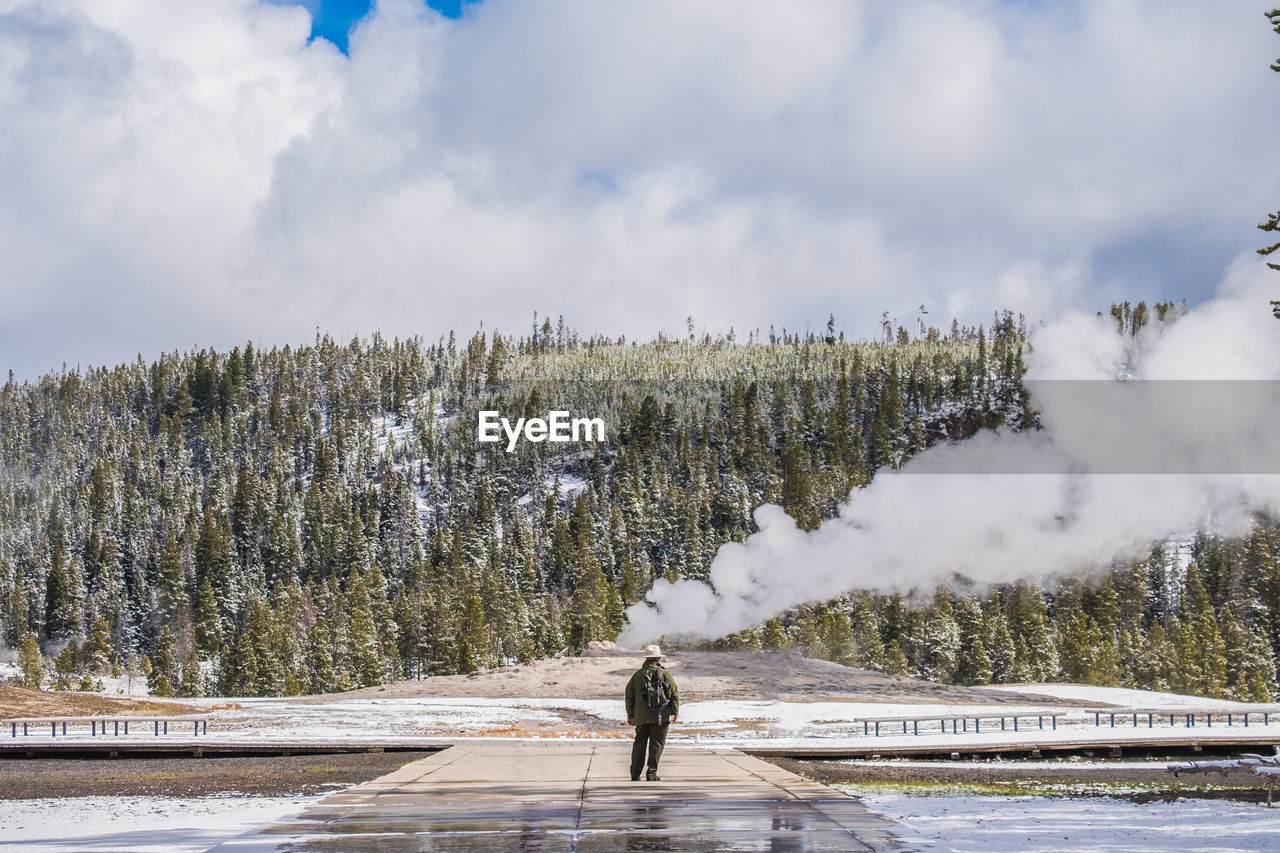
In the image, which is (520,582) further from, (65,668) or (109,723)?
(109,723)

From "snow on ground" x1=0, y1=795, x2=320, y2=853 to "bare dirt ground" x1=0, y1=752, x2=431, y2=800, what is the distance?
154 centimetres

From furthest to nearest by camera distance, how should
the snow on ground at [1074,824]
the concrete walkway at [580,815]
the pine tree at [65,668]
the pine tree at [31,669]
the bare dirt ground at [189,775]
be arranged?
1. the pine tree at [31,669]
2. the pine tree at [65,668]
3. the bare dirt ground at [189,775]
4. the snow on ground at [1074,824]
5. the concrete walkway at [580,815]

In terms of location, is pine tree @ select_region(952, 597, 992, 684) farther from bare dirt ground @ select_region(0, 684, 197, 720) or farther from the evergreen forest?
bare dirt ground @ select_region(0, 684, 197, 720)

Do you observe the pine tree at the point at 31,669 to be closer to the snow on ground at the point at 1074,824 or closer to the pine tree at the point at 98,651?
the pine tree at the point at 98,651

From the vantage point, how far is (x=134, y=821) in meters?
13.4

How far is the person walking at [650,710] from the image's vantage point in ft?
51.7

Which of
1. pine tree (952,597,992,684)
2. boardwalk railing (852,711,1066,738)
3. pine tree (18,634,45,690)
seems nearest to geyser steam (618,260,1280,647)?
pine tree (952,597,992,684)

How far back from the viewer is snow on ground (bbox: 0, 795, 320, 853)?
1086cm

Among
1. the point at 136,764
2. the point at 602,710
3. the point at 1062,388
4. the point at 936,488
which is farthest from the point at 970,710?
the point at 1062,388

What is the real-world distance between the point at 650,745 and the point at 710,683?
52.3 m

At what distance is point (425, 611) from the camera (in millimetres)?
113625

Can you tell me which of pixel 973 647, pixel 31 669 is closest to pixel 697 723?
pixel 973 647

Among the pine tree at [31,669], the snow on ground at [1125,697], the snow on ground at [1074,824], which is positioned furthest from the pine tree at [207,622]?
the snow on ground at [1074,824]

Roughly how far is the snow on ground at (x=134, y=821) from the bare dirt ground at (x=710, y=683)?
45710mm
